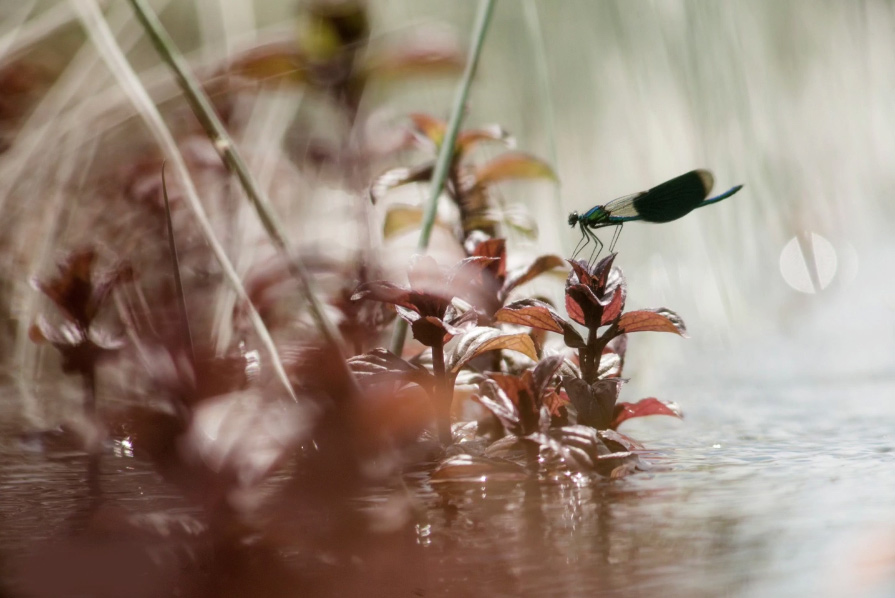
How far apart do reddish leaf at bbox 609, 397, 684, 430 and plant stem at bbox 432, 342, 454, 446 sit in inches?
8.8

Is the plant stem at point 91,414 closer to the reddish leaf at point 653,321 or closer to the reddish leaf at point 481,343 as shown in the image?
the reddish leaf at point 481,343

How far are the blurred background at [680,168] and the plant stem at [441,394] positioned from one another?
266mm

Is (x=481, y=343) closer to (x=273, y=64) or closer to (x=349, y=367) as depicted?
(x=349, y=367)

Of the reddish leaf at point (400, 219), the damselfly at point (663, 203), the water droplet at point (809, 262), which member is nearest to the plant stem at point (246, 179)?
the damselfly at point (663, 203)

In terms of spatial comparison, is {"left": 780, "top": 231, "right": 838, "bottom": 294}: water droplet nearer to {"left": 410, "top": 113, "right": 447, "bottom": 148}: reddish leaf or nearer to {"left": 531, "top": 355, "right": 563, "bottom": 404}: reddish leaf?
{"left": 410, "top": 113, "right": 447, "bottom": 148}: reddish leaf

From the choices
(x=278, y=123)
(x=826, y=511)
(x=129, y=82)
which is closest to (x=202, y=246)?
(x=278, y=123)

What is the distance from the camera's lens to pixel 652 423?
144cm

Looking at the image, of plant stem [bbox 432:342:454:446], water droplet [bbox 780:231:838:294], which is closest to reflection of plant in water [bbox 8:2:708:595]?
plant stem [bbox 432:342:454:446]

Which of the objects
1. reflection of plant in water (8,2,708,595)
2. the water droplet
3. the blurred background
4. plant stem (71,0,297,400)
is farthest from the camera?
the water droplet

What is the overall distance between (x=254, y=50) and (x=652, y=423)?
1.05 m

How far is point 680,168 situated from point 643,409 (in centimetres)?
82

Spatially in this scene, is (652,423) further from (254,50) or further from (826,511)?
(254,50)

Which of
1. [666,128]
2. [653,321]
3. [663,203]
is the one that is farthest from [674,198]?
[666,128]

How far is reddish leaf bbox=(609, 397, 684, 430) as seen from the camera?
3.43 ft
